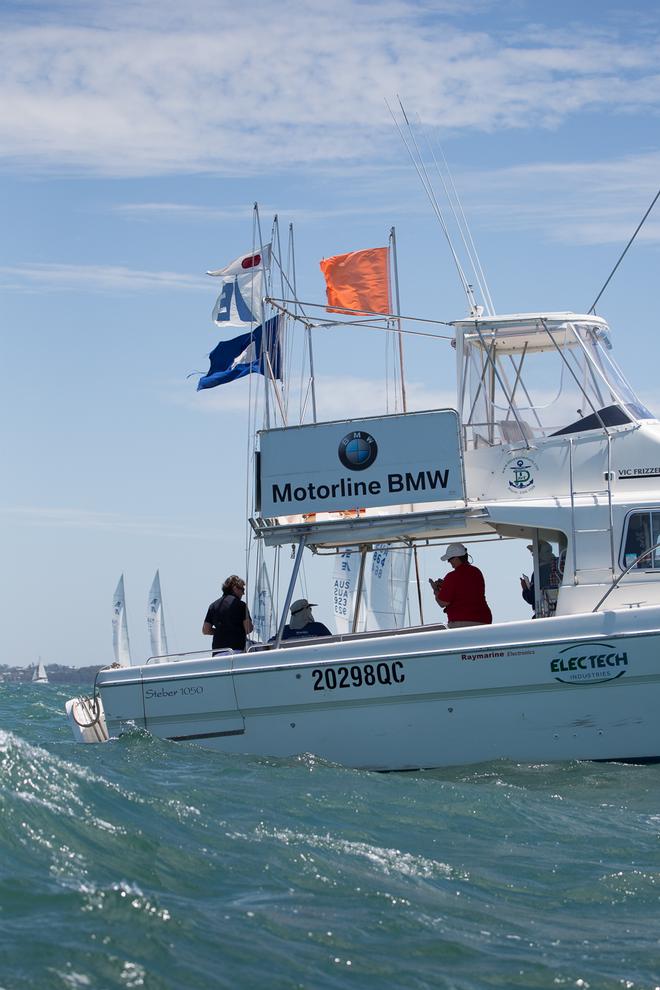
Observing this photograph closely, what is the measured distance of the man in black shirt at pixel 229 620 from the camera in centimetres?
1311

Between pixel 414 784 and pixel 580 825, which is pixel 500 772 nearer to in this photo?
pixel 414 784

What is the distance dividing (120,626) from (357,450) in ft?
164

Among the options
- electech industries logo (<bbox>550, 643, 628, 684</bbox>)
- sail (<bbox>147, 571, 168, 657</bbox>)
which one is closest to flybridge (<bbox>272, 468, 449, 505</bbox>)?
electech industries logo (<bbox>550, 643, 628, 684</bbox>)

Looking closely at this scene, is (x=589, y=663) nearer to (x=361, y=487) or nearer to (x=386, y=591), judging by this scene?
(x=361, y=487)

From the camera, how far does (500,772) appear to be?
11156mm

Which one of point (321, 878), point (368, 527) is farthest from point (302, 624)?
point (321, 878)

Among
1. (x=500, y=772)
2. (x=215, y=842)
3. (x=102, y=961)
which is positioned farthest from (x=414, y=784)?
(x=102, y=961)

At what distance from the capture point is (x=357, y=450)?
1230 cm

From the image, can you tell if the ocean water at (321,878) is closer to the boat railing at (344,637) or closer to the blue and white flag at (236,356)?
the boat railing at (344,637)

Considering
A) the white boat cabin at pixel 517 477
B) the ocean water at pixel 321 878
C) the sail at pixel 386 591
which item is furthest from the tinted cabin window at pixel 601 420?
the sail at pixel 386 591

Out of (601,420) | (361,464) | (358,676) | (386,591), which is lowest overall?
(358,676)

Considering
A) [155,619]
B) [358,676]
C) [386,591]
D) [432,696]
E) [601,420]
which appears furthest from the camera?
[155,619]

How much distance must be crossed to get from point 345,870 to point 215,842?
3.27 ft

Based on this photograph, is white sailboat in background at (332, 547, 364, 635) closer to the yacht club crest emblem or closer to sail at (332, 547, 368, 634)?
sail at (332, 547, 368, 634)
